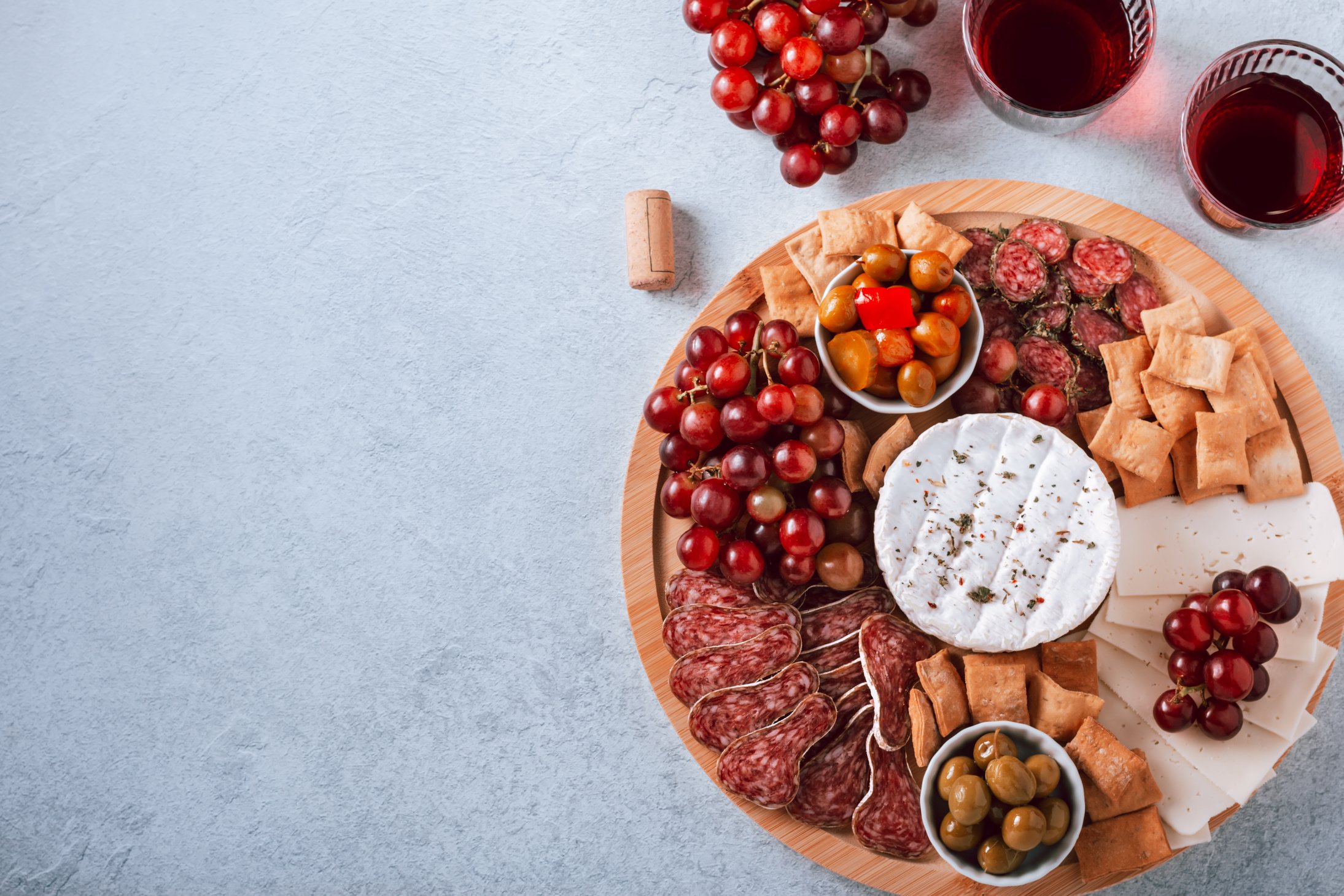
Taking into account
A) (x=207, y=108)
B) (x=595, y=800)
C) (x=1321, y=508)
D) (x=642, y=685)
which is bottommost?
(x=595, y=800)

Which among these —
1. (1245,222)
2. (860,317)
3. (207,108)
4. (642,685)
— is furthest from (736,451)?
(207,108)

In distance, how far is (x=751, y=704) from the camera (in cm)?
178

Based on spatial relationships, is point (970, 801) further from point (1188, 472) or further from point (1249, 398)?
point (1249, 398)

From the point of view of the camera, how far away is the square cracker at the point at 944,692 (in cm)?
170

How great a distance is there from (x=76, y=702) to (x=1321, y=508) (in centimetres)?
277

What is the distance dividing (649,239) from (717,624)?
846 millimetres

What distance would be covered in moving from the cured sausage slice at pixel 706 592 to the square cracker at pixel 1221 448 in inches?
35.6

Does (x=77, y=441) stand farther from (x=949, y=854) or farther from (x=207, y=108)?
(x=949, y=854)

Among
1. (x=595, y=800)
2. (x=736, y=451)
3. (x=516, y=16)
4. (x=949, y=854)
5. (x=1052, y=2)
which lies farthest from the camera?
(x=516, y=16)

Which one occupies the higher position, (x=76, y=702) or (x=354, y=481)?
(x=354, y=481)

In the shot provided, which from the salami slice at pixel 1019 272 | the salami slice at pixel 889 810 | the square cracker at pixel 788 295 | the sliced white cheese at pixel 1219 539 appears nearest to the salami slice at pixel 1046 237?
the salami slice at pixel 1019 272

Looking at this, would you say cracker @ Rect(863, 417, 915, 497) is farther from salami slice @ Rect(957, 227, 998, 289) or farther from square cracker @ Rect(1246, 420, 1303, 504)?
square cracker @ Rect(1246, 420, 1303, 504)

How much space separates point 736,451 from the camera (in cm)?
173

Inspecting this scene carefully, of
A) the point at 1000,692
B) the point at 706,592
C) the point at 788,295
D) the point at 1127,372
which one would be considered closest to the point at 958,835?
the point at 1000,692
